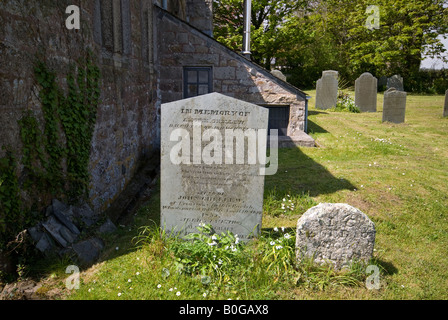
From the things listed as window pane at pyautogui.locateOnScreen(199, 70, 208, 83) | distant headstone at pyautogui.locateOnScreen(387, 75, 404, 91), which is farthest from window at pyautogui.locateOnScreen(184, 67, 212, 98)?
distant headstone at pyautogui.locateOnScreen(387, 75, 404, 91)

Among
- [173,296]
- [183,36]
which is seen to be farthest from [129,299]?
[183,36]

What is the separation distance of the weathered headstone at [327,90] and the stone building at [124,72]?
23.4ft

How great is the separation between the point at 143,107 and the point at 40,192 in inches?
162

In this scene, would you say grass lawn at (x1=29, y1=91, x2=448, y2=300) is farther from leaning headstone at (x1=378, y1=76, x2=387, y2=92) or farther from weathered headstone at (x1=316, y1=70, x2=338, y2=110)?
leaning headstone at (x1=378, y1=76, x2=387, y2=92)

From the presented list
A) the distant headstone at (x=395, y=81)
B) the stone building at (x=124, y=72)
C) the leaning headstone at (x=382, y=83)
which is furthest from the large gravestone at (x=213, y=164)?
the leaning headstone at (x=382, y=83)

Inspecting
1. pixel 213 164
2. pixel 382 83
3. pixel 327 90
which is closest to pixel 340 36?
pixel 382 83

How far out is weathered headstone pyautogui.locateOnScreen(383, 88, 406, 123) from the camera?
12.8 m

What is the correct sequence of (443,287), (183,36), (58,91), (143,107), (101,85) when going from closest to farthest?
(443,287) < (58,91) < (101,85) < (143,107) < (183,36)

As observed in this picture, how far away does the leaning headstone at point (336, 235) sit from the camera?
368 centimetres

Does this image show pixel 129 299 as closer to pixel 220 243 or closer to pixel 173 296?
pixel 173 296

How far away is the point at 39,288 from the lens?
11.0 feet

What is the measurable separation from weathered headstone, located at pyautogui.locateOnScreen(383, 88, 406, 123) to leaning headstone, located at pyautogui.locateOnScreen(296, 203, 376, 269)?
10.6m

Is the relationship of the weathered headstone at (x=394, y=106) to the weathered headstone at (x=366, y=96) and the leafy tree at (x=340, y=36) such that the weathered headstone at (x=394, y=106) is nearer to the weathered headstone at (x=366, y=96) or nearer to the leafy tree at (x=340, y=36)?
the weathered headstone at (x=366, y=96)

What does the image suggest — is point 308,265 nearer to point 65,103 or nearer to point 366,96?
point 65,103
